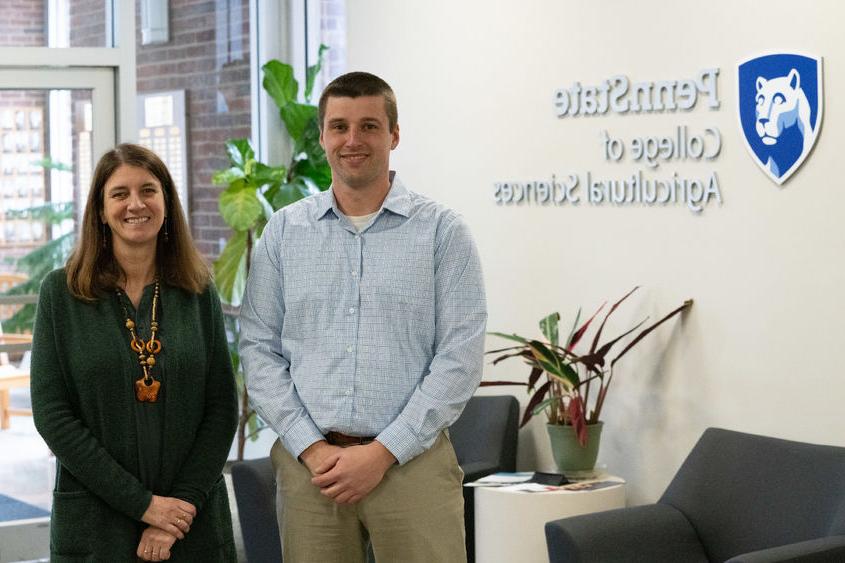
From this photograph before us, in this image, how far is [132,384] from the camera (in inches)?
97.7

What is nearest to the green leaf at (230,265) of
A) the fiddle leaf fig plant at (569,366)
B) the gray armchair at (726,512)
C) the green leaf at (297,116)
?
the green leaf at (297,116)

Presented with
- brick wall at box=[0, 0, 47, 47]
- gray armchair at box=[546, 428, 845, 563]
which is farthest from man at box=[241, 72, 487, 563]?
brick wall at box=[0, 0, 47, 47]

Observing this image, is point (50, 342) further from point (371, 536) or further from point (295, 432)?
point (371, 536)

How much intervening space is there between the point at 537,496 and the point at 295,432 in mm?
1711

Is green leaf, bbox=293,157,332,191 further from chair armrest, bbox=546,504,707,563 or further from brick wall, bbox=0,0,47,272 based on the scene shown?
chair armrest, bbox=546,504,707,563

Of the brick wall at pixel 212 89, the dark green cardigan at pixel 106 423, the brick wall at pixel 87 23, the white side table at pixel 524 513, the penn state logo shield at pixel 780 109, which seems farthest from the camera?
the brick wall at pixel 212 89

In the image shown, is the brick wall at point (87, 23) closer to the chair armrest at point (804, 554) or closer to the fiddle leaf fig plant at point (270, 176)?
the fiddle leaf fig plant at point (270, 176)

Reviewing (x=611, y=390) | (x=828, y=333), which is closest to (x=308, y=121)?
(x=611, y=390)

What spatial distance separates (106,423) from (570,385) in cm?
210

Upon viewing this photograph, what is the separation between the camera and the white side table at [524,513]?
159 inches

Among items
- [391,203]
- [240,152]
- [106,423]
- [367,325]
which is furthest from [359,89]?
[240,152]

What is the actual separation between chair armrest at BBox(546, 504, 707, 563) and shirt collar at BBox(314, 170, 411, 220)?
1.33 m

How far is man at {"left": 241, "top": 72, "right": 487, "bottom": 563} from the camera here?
2529mm

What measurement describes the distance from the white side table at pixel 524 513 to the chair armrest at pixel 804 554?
905mm
